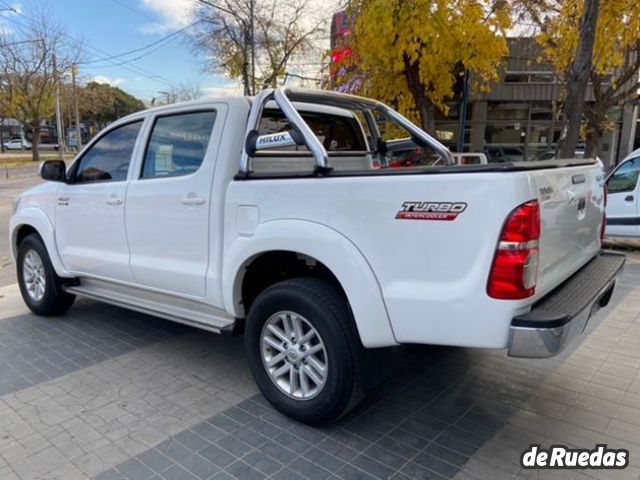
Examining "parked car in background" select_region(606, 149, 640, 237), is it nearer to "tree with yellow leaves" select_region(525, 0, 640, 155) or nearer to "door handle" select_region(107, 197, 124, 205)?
"tree with yellow leaves" select_region(525, 0, 640, 155)

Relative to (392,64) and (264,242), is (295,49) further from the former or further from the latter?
(264,242)

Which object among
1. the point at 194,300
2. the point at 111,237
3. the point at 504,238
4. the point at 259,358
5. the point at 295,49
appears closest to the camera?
the point at 504,238

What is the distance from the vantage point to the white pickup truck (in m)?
2.33

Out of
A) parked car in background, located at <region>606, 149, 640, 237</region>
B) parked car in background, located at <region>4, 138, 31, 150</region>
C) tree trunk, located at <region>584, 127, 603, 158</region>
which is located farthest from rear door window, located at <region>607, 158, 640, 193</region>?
parked car in background, located at <region>4, 138, 31, 150</region>

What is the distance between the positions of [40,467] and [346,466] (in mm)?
1633

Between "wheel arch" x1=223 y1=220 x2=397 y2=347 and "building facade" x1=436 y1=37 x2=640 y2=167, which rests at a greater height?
"building facade" x1=436 y1=37 x2=640 y2=167

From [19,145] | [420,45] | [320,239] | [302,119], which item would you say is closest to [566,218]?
[320,239]

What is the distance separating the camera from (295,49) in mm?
23750

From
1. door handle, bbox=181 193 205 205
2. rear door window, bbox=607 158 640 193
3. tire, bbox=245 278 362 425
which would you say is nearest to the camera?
tire, bbox=245 278 362 425

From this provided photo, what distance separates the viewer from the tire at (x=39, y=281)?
193 inches

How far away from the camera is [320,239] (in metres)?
2.80

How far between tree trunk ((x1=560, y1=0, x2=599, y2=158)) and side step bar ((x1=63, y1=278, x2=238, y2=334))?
17.5 ft

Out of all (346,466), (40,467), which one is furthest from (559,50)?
(40,467)

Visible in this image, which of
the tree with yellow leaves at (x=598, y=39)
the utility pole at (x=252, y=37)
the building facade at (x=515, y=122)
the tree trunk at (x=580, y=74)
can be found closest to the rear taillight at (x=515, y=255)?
the tree trunk at (x=580, y=74)
